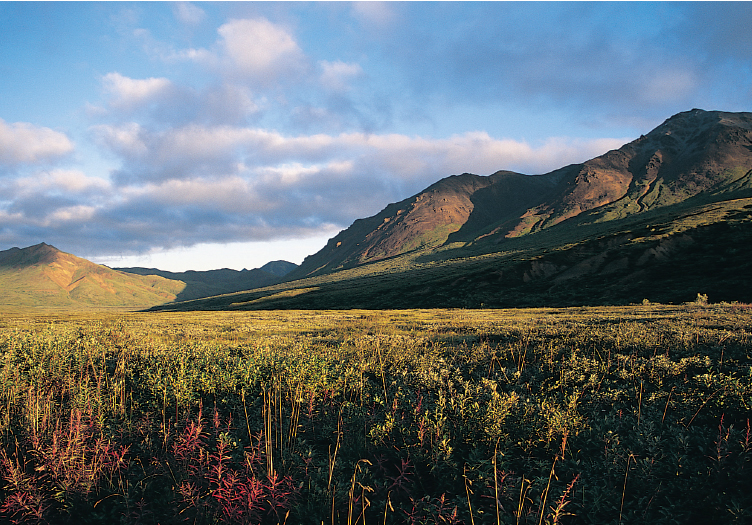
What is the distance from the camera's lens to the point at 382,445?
5.34 m

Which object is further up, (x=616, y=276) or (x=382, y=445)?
(x=382, y=445)

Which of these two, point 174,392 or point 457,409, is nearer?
point 457,409

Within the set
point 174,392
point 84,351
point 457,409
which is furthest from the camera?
point 84,351

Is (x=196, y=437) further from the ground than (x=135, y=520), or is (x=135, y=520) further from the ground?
(x=196, y=437)

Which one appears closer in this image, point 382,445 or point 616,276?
point 382,445

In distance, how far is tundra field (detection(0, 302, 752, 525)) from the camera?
406cm

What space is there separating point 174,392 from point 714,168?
253m

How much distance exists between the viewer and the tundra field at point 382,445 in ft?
13.3

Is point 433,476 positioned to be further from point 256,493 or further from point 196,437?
point 196,437

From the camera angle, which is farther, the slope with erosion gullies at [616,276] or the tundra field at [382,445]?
the slope with erosion gullies at [616,276]

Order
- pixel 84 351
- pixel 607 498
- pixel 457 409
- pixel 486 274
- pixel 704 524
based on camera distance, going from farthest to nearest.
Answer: pixel 486 274 → pixel 84 351 → pixel 457 409 → pixel 607 498 → pixel 704 524

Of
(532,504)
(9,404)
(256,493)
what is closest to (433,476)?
(532,504)

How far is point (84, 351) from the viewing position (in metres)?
10.9

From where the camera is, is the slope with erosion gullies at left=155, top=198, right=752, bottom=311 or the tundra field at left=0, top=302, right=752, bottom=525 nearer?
the tundra field at left=0, top=302, right=752, bottom=525
